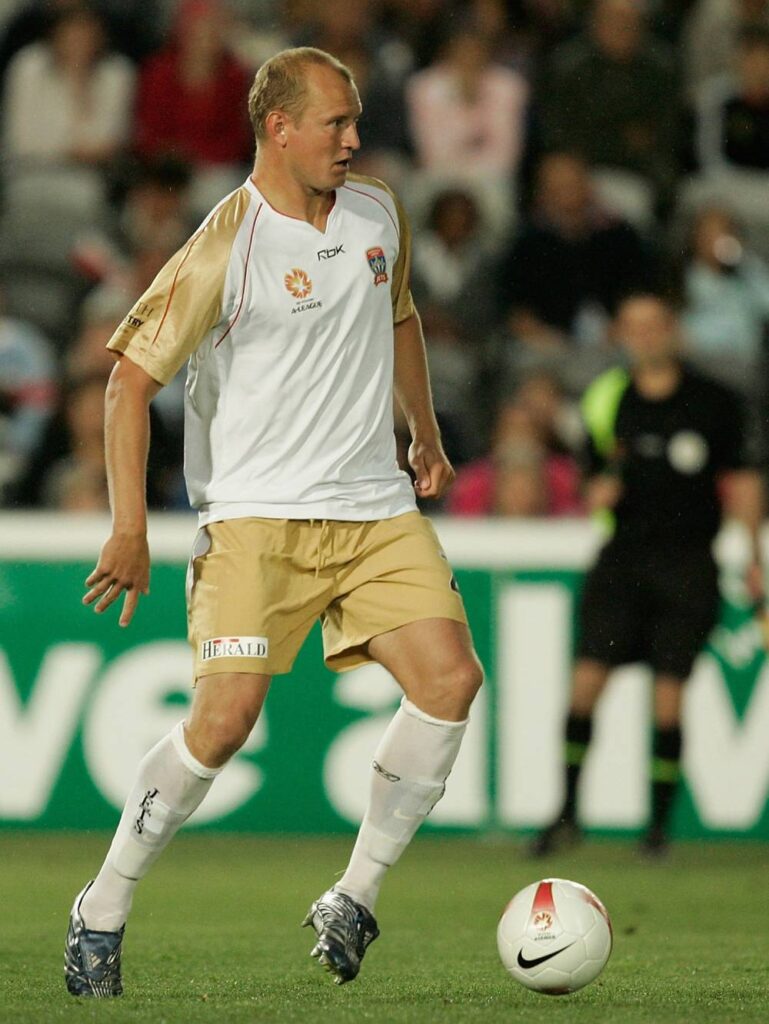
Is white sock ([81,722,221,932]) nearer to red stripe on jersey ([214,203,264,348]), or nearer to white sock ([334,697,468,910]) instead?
white sock ([334,697,468,910])

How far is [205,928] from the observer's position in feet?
20.4

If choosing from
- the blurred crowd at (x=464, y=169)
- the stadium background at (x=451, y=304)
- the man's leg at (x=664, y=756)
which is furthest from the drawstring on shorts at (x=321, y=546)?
the blurred crowd at (x=464, y=169)

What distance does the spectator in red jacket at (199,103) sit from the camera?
11.6 meters

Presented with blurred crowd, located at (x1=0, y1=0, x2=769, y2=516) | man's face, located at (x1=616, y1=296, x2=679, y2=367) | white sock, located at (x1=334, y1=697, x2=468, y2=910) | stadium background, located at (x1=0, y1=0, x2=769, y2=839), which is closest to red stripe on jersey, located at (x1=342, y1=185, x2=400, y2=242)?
white sock, located at (x1=334, y1=697, x2=468, y2=910)

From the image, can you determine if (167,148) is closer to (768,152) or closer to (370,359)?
(768,152)

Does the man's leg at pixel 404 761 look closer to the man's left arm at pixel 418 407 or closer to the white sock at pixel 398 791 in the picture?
the white sock at pixel 398 791

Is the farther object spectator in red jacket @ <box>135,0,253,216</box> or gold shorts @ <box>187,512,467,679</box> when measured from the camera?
spectator in red jacket @ <box>135,0,253,216</box>

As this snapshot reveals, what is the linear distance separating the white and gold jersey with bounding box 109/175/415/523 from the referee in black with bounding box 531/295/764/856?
138 inches

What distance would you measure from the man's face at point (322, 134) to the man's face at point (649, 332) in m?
3.64

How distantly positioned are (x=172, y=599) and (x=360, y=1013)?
4577mm

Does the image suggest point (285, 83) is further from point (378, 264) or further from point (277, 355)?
point (277, 355)

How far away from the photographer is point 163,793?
15.5ft

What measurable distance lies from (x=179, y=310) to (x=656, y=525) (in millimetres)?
4020

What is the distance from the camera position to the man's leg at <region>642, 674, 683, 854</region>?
8258 mm
